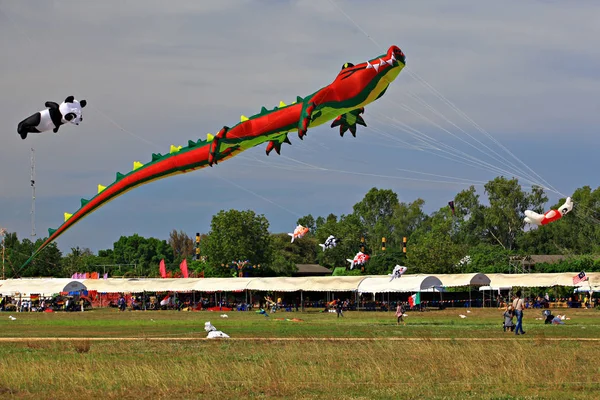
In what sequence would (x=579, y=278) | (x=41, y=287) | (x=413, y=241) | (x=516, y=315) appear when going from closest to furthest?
(x=516, y=315) → (x=579, y=278) → (x=41, y=287) → (x=413, y=241)

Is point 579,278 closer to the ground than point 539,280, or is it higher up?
higher up

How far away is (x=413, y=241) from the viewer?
5782 inches

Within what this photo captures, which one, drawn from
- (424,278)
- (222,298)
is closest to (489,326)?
(424,278)

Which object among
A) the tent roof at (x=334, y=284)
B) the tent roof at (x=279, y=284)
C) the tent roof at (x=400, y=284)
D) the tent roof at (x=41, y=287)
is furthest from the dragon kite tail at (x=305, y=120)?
the tent roof at (x=41, y=287)

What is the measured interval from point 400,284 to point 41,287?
36.0m

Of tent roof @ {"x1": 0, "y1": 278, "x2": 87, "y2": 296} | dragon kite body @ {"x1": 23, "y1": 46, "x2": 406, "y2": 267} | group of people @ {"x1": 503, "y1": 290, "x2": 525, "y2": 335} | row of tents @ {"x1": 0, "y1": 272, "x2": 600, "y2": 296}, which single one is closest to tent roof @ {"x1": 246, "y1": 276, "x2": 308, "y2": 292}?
row of tents @ {"x1": 0, "y1": 272, "x2": 600, "y2": 296}

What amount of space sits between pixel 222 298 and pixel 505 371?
67859 millimetres

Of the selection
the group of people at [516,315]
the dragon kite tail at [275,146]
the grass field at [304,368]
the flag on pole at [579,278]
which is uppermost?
the dragon kite tail at [275,146]

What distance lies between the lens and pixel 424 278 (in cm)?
7044

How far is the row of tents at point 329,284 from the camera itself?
71.0m

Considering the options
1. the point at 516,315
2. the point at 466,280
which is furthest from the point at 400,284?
the point at 516,315

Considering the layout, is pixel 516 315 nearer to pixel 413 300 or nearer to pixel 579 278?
pixel 579 278

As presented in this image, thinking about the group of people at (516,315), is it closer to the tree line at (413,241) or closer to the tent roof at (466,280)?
the tent roof at (466,280)

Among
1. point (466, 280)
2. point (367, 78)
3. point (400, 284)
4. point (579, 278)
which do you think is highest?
point (367, 78)
